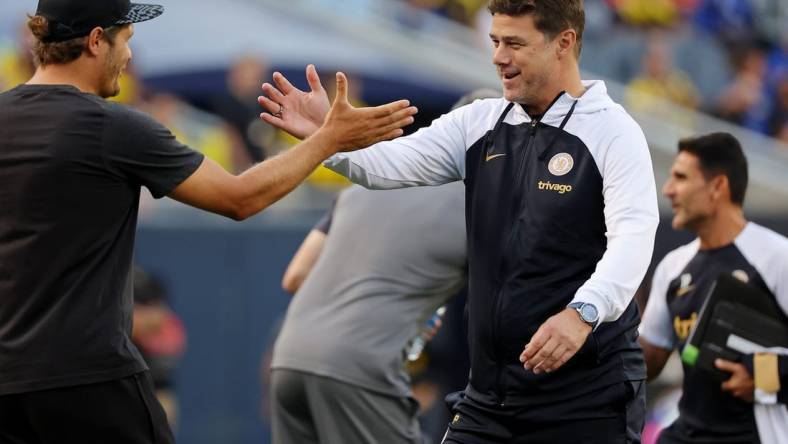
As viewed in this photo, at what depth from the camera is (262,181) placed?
4.84 meters

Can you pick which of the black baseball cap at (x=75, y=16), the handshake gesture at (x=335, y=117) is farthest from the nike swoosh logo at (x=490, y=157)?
→ the black baseball cap at (x=75, y=16)

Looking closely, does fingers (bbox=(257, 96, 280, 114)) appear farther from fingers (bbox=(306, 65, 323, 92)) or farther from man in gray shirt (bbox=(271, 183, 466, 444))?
man in gray shirt (bbox=(271, 183, 466, 444))

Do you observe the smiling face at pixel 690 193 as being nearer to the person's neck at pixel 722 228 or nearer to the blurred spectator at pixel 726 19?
the person's neck at pixel 722 228

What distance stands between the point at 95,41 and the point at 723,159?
3.46 meters

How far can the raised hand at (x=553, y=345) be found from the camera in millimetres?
4535

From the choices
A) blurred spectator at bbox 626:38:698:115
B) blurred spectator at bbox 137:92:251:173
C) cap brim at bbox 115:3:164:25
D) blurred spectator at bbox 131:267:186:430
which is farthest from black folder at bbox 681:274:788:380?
blurred spectator at bbox 626:38:698:115

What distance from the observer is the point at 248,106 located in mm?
13570

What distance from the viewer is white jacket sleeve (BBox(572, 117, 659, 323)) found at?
15.5 ft

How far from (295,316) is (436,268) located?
70cm

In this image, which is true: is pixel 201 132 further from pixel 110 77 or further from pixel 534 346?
pixel 534 346

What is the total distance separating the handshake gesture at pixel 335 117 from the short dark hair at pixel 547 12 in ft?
1.64

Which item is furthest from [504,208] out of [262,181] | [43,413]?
[43,413]

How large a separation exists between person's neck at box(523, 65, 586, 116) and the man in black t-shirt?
41.8 inches

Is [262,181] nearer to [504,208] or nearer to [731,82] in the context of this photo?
[504,208]
